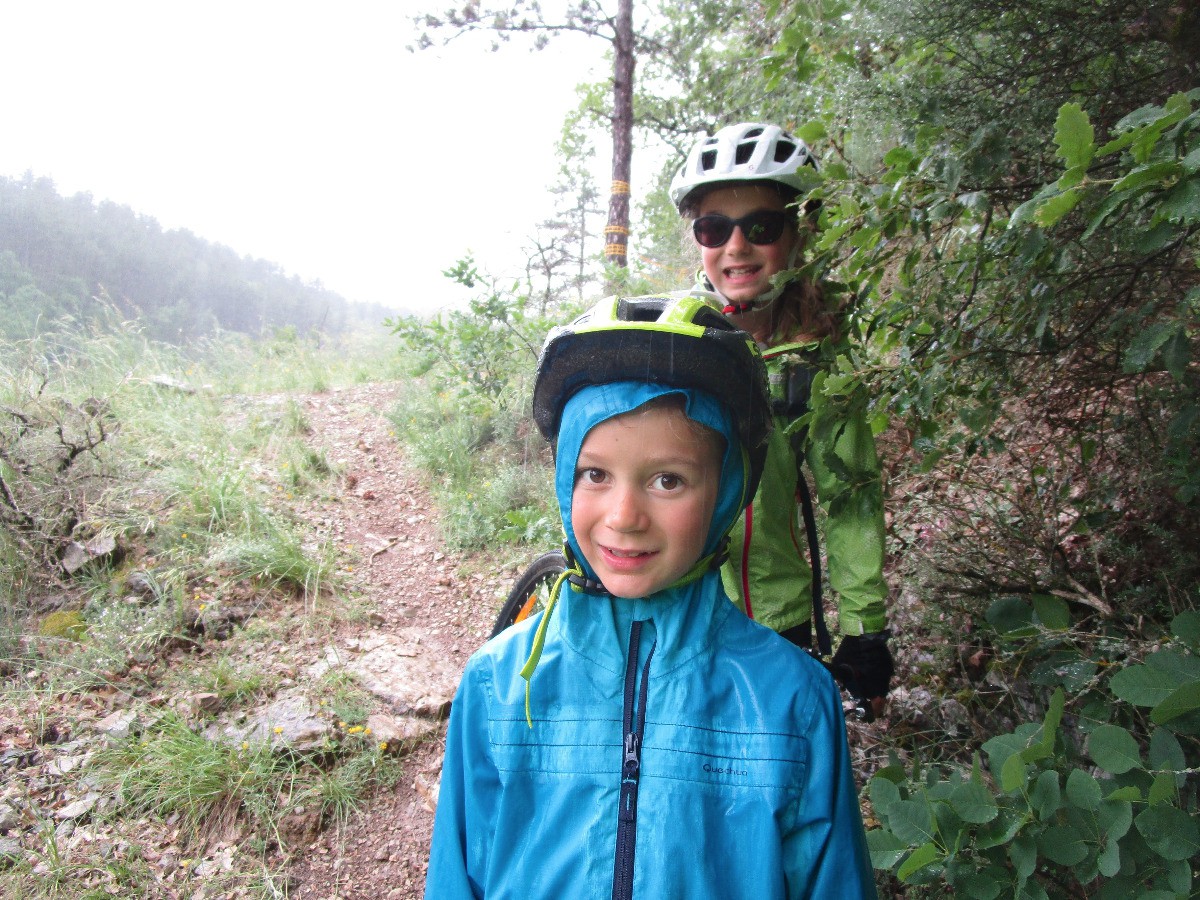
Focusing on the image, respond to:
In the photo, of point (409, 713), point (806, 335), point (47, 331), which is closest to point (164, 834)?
point (409, 713)

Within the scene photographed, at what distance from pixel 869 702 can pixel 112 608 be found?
14.5ft

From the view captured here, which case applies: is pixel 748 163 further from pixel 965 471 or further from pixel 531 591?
pixel 531 591

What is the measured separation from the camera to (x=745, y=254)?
87.1 inches

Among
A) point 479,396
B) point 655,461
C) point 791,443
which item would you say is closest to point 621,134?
point 479,396

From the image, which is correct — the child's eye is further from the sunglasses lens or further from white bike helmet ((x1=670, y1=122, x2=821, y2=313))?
the sunglasses lens

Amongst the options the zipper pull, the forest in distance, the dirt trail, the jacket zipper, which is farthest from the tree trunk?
the zipper pull

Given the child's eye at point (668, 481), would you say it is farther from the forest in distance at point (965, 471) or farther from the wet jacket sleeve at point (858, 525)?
the wet jacket sleeve at point (858, 525)

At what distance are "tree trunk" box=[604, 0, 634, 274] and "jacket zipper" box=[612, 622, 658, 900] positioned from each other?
28.9ft

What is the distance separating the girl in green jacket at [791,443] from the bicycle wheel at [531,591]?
1.70m

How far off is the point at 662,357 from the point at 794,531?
946mm

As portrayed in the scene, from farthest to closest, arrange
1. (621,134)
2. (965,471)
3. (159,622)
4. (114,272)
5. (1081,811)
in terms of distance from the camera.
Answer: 1. (621,134)
2. (114,272)
3. (159,622)
4. (965,471)
5. (1081,811)

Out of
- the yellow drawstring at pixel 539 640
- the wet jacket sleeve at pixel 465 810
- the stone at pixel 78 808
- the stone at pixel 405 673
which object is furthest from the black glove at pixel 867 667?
the stone at pixel 78 808

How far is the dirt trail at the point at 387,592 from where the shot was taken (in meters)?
2.96

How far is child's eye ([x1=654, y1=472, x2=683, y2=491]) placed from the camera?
140 centimetres
